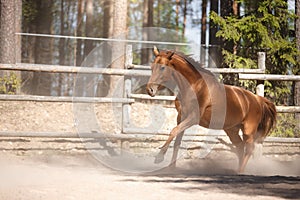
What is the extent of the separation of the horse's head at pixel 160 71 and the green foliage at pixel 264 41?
3669 mm

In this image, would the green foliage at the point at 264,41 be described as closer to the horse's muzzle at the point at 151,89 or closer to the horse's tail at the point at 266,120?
the horse's tail at the point at 266,120

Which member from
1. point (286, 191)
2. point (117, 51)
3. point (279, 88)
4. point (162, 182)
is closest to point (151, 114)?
point (117, 51)

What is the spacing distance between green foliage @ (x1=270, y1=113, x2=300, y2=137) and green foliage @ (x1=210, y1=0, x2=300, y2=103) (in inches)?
22.6

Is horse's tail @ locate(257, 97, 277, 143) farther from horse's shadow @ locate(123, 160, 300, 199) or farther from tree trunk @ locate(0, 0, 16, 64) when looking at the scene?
tree trunk @ locate(0, 0, 16, 64)

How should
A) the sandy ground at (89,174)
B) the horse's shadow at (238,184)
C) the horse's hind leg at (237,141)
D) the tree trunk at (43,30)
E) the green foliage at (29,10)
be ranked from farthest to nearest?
the tree trunk at (43,30)
the green foliage at (29,10)
the horse's hind leg at (237,141)
the horse's shadow at (238,184)
the sandy ground at (89,174)

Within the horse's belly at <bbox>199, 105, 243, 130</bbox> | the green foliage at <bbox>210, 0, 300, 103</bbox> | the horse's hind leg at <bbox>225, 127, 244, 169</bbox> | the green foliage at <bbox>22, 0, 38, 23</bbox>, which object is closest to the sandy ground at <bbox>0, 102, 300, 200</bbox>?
the horse's hind leg at <bbox>225, 127, 244, 169</bbox>

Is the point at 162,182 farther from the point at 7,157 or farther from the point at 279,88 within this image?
the point at 279,88

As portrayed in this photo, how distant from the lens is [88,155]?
8.05m

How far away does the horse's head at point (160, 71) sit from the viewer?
6.16m

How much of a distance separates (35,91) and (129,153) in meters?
7.62

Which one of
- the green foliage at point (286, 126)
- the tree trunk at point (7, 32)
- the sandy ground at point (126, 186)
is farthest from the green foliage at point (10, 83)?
the green foliage at point (286, 126)

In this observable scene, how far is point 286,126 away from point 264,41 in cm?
201

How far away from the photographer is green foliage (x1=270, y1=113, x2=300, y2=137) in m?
9.25

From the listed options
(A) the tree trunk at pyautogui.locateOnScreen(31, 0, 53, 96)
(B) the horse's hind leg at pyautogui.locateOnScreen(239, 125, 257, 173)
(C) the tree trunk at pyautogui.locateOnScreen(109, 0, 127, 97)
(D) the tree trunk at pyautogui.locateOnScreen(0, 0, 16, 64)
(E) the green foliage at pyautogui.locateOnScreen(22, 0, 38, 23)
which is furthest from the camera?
(A) the tree trunk at pyautogui.locateOnScreen(31, 0, 53, 96)
